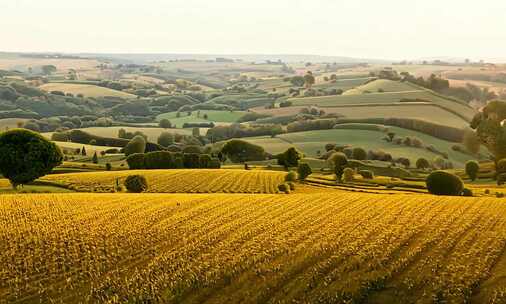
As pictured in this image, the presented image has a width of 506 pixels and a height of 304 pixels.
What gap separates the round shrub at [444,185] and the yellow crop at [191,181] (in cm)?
2459

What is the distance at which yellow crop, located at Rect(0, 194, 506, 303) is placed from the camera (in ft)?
109

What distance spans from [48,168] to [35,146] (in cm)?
412

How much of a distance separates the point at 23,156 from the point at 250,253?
5625 centimetres

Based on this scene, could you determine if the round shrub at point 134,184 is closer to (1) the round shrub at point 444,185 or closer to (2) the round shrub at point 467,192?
(1) the round shrub at point 444,185

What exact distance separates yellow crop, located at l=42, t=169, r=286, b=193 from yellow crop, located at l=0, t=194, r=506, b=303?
1111 inches

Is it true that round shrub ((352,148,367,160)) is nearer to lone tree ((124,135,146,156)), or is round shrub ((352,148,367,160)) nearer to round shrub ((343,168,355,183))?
round shrub ((343,168,355,183))

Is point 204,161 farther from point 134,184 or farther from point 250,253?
point 250,253

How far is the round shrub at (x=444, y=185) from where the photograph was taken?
86250 millimetres

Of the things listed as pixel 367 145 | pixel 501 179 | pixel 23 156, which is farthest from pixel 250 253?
pixel 367 145

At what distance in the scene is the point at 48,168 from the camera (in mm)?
87250

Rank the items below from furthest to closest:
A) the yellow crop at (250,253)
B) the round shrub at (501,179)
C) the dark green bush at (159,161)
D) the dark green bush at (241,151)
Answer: the dark green bush at (241,151)
the dark green bush at (159,161)
the round shrub at (501,179)
the yellow crop at (250,253)

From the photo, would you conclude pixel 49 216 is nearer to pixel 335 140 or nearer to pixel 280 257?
pixel 280 257

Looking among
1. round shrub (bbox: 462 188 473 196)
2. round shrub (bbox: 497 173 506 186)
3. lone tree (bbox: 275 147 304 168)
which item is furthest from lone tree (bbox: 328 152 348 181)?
round shrub (bbox: 497 173 506 186)

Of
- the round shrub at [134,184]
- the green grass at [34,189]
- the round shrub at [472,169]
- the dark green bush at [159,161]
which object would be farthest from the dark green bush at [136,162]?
the round shrub at [472,169]
